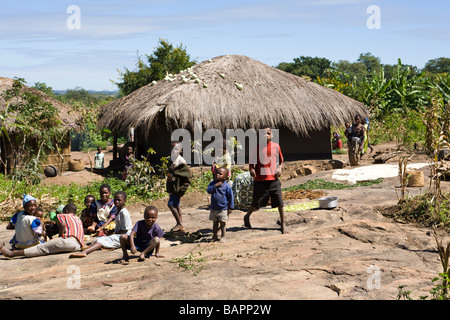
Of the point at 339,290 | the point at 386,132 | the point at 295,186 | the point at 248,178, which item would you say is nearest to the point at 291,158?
the point at 295,186

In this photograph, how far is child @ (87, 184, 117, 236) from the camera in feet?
24.9

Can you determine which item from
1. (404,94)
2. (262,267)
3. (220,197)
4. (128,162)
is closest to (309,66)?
(404,94)

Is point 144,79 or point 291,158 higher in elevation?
point 144,79


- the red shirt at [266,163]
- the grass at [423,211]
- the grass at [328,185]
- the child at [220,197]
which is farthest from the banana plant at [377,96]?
the child at [220,197]

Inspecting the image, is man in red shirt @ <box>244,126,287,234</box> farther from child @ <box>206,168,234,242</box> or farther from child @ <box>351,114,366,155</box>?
child @ <box>351,114,366,155</box>

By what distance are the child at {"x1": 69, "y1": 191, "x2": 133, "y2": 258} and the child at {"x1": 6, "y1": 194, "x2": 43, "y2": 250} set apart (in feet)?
2.32

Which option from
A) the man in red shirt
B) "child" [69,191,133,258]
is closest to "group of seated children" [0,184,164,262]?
"child" [69,191,133,258]

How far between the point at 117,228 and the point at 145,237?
0.75 metres

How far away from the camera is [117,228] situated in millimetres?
7078

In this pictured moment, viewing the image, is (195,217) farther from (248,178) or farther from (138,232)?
(138,232)

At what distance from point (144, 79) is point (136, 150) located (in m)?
8.78

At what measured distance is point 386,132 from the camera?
22.0m

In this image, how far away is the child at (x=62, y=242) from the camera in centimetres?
685
